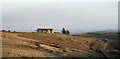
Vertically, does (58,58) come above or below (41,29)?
below

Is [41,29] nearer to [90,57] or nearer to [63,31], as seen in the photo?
[63,31]

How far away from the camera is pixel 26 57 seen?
607 inches

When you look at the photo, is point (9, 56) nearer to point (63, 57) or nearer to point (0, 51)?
point (0, 51)

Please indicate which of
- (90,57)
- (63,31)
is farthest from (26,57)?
(63,31)

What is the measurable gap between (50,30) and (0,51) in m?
52.6

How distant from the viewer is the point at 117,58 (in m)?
18.7

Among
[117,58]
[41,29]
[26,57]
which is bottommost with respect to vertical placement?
[117,58]

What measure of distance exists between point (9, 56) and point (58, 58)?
26.8ft

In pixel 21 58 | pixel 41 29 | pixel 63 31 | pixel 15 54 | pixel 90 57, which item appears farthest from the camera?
pixel 63 31

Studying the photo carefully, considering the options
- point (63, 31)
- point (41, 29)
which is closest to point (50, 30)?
point (41, 29)

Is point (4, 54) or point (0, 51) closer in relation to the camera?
point (4, 54)

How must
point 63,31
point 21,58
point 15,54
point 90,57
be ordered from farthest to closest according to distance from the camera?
point 63,31, point 90,57, point 15,54, point 21,58

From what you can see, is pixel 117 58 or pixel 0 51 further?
pixel 117 58

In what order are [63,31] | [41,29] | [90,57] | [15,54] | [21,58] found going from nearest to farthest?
[21,58], [15,54], [90,57], [41,29], [63,31]
